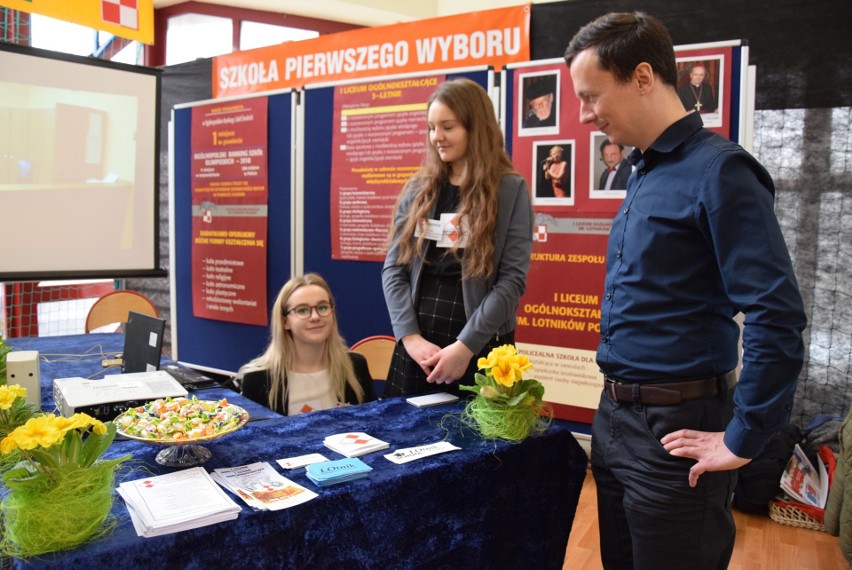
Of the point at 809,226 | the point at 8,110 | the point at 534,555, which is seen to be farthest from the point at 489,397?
the point at 8,110

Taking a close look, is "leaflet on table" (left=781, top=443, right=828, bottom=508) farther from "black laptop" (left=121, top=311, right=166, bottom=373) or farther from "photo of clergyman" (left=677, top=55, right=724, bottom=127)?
"black laptop" (left=121, top=311, right=166, bottom=373)

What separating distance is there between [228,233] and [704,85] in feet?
9.80

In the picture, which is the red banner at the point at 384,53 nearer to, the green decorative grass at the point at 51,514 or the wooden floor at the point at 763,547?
the wooden floor at the point at 763,547

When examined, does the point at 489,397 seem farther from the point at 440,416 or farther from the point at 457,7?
the point at 457,7

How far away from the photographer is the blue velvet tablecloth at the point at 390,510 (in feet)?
3.52

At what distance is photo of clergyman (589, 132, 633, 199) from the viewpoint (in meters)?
3.02

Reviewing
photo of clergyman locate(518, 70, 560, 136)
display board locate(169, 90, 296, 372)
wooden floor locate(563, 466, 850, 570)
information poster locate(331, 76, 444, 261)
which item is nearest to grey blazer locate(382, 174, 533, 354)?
wooden floor locate(563, 466, 850, 570)

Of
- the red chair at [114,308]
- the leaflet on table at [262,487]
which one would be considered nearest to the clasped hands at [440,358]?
the leaflet on table at [262,487]

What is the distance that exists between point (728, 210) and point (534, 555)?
3.12 ft

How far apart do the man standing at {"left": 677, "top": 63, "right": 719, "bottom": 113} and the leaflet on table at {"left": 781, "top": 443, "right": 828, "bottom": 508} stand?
1.60 metres

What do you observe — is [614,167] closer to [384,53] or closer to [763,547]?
[384,53]

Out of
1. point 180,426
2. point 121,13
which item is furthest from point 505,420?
point 121,13

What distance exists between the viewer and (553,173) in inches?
125

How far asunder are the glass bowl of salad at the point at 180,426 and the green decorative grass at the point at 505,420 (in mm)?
540
